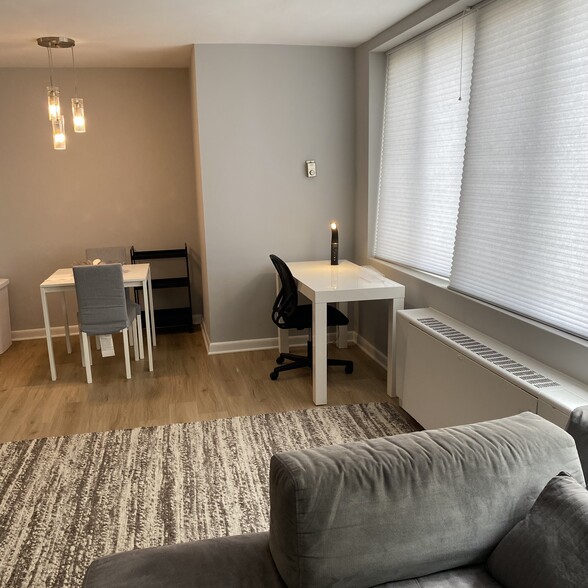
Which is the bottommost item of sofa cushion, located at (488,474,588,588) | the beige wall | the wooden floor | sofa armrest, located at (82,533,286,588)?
the wooden floor

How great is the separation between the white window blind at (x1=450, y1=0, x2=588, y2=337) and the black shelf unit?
3089 millimetres

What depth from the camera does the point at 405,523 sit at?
4.88 ft

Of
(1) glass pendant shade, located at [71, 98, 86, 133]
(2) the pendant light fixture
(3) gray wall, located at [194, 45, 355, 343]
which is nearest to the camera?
(2) the pendant light fixture

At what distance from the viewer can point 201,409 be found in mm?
3805

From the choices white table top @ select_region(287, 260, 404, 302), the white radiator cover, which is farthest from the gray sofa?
white table top @ select_region(287, 260, 404, 302)

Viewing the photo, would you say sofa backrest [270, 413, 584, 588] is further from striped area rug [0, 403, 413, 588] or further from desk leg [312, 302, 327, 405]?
desk leg [312, 302, 327, 405]

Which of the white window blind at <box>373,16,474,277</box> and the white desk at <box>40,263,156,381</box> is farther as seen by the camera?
the white desk at <box>40,263,156,381</box>

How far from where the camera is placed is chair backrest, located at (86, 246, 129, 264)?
5.12m

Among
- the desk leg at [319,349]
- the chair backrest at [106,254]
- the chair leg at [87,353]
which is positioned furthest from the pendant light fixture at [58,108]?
the desk leg at [319,349]

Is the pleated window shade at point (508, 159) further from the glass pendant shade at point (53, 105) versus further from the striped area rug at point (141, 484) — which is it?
the glass pendant shade at point (53, 105)

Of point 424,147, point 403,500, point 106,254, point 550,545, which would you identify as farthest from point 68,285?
point 550,545

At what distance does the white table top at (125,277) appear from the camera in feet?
14.1

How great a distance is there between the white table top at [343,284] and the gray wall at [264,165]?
0.48 meters

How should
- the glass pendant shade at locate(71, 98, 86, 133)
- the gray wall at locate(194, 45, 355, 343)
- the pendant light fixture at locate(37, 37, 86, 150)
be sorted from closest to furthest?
the pendant light fixture at locate(37, 37, 86, 150) → the glass pendant shade at locate(71, 98, 86, 133) → the gray wall at locate(194, 45, 355, 343)
